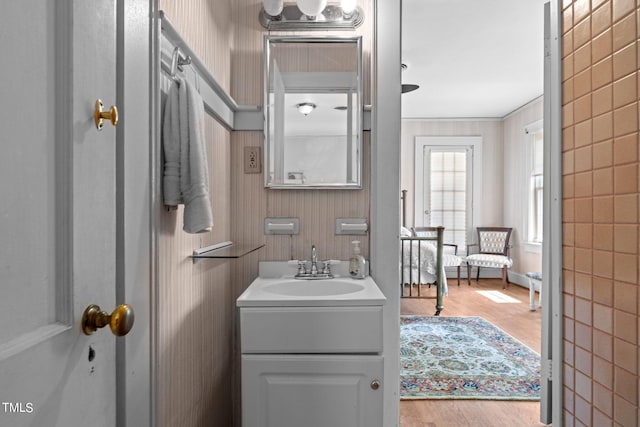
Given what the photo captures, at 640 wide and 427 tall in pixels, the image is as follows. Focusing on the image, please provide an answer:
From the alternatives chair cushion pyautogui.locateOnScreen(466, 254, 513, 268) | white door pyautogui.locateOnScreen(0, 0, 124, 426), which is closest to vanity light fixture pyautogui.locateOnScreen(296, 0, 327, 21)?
white door pyautogui.locateOnScreen(0, 0, 124, 426)

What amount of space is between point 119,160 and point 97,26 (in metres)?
0.25

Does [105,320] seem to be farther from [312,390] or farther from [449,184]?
[449,184]

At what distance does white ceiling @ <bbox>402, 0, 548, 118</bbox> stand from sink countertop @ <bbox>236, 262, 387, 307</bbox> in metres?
2.23

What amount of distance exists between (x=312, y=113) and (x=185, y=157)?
37.9 inches

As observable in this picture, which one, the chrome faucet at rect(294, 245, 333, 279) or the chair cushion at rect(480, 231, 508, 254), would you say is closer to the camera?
the chrome faucet at rect(294, 245, 333, 279)

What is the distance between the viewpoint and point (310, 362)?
1.35 meters

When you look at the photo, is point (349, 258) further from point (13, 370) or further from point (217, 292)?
point (13, 370)

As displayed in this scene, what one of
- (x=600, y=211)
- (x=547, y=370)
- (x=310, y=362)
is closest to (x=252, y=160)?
(x=310, y=362)

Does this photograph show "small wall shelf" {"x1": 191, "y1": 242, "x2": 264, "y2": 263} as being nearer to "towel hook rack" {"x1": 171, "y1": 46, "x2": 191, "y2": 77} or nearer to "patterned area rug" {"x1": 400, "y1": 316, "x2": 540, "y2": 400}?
"towel hook rack" {"x1": 171, "y1": 46, "x2": 191, "y2": 77}

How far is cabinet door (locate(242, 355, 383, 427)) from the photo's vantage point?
4.42ft

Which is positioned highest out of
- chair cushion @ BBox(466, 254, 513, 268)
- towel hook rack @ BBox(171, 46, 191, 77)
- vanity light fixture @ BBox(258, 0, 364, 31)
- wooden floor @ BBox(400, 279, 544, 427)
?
vanity light fixture @ BBox(258, 0, 364, 31)

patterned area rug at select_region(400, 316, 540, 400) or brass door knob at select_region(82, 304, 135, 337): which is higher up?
brass door knob at select_region(82, 304, 135, 337)

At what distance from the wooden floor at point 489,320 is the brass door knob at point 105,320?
1.75 meters

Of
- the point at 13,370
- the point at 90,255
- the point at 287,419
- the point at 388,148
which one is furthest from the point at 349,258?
the point at 13,370
